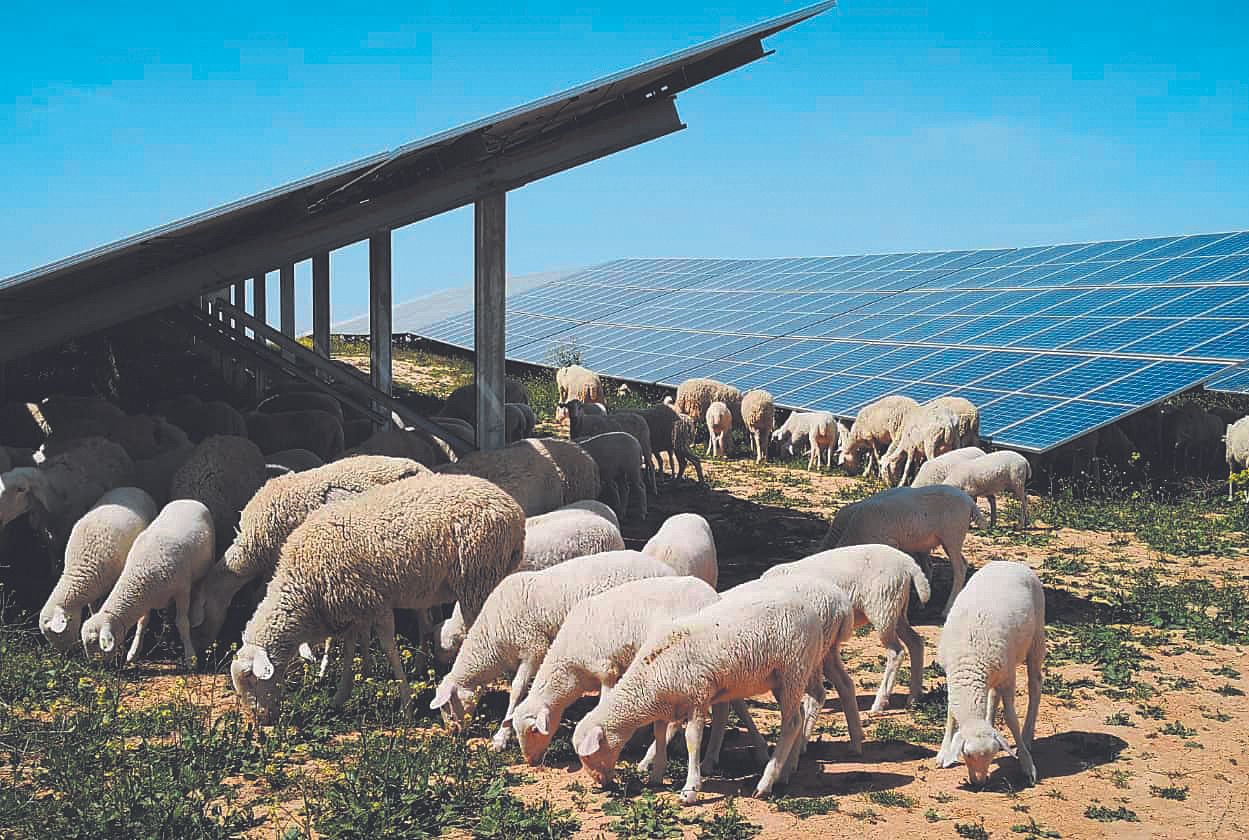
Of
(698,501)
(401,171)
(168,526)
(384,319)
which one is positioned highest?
(401,171)

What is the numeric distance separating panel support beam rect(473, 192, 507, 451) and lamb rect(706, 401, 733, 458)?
8.81 metres

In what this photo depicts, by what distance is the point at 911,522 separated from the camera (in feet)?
33.3

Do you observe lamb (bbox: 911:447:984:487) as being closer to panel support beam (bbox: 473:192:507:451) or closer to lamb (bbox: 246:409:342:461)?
panel support beam (bbox: 473:192:507:451)

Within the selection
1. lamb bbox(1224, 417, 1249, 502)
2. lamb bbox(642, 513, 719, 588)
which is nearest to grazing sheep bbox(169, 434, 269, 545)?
lamb bbox(642, 513, 719, 588)

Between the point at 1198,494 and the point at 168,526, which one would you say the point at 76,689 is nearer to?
the point at 168,526

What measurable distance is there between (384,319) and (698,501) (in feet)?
17.9

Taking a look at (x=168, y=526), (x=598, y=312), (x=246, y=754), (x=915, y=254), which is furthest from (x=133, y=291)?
(x=915, y=254)

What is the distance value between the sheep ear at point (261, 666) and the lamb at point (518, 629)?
112 cm

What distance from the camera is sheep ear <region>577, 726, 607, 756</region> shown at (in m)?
6.48

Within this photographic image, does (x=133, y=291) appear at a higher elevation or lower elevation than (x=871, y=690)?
higher

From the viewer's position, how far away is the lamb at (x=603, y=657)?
6.86 m

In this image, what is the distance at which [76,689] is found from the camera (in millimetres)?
8039

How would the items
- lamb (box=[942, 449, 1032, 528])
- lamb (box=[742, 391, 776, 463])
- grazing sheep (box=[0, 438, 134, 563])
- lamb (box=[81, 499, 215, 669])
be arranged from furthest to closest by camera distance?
lamb (box=[742, 391, 776, 463]) < lamb (box=[942, 449, 1032, 528]) < grazing sheep (box=[0, 438, 134, 563]) < lamb (box=[81, 499, 215, 669])

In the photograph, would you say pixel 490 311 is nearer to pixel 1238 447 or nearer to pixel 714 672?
pixel 714 672
